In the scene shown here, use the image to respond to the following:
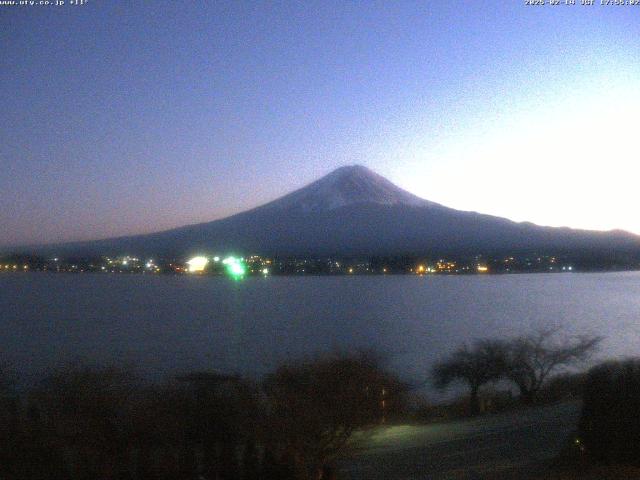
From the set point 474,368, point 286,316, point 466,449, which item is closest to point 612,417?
point 466,449

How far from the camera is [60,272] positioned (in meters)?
48.2

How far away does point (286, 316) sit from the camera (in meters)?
29.5

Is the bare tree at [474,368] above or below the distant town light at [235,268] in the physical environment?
below

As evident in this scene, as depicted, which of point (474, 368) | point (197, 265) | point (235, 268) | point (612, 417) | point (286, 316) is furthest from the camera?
point (235, 268)

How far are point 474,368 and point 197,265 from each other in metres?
34.0

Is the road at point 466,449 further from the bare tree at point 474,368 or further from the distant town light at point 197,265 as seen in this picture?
the distant town light at point 197,265

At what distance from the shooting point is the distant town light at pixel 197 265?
4791cm

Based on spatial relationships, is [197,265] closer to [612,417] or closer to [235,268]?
[235,268]

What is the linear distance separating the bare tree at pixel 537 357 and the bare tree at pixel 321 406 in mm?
6262

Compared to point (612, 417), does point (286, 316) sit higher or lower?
lower

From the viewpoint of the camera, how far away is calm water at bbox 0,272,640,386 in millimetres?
19812

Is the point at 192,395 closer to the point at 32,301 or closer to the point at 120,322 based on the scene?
the point at 120,322

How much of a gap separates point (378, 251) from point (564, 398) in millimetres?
35045

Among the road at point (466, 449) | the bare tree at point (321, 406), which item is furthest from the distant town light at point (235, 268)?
the bare tree at point (321, 406)
